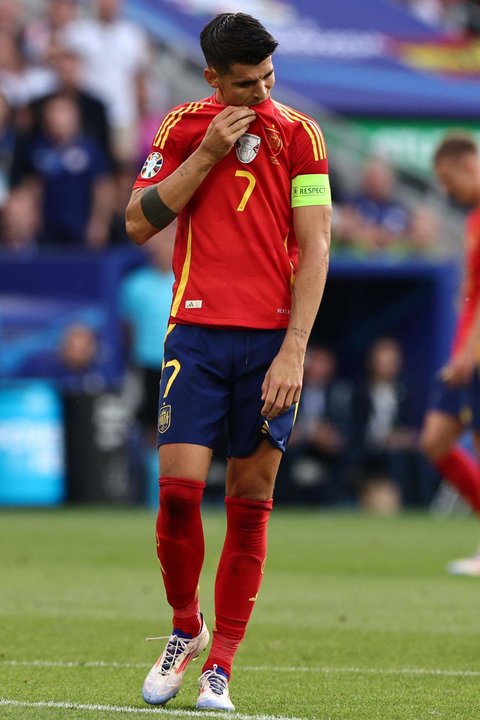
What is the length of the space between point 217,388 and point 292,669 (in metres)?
1.48

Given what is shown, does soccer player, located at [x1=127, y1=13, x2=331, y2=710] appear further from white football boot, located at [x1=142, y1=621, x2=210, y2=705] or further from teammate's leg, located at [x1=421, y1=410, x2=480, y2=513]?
teammate's leg, located at [x1=421, y1=410, x2=480, y2=513]

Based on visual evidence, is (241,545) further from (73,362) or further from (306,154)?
(73,362)

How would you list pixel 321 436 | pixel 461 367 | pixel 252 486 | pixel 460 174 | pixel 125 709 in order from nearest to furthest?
pixel 125 709 < pixel 252 486 < pixel 461 367 < pixel 460 174 < pixel 321 436

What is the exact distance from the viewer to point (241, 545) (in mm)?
5492

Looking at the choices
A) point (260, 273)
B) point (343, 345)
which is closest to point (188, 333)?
point (260, 273)

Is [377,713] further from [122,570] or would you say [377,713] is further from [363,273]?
[363,273]

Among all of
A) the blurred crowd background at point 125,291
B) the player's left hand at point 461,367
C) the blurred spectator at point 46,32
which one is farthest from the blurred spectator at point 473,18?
the player's left hand at point 461,367

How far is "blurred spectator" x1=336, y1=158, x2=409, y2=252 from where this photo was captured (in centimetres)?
1736

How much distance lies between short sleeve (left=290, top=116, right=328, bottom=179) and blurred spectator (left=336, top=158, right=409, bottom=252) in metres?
11.8

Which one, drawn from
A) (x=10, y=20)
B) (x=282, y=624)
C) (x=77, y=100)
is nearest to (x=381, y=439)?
(x=77, y=100)

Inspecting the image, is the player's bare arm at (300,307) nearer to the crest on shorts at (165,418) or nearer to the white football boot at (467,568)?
the crest on shorts at (165,418)

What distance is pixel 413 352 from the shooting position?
18297mm

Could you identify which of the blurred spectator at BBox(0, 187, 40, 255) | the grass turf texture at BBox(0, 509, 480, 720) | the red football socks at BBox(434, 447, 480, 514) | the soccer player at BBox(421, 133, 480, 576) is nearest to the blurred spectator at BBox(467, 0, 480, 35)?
the blurred spectator at BBox(0, 187, 40, 255)

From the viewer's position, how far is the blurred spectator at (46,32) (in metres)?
18.2
